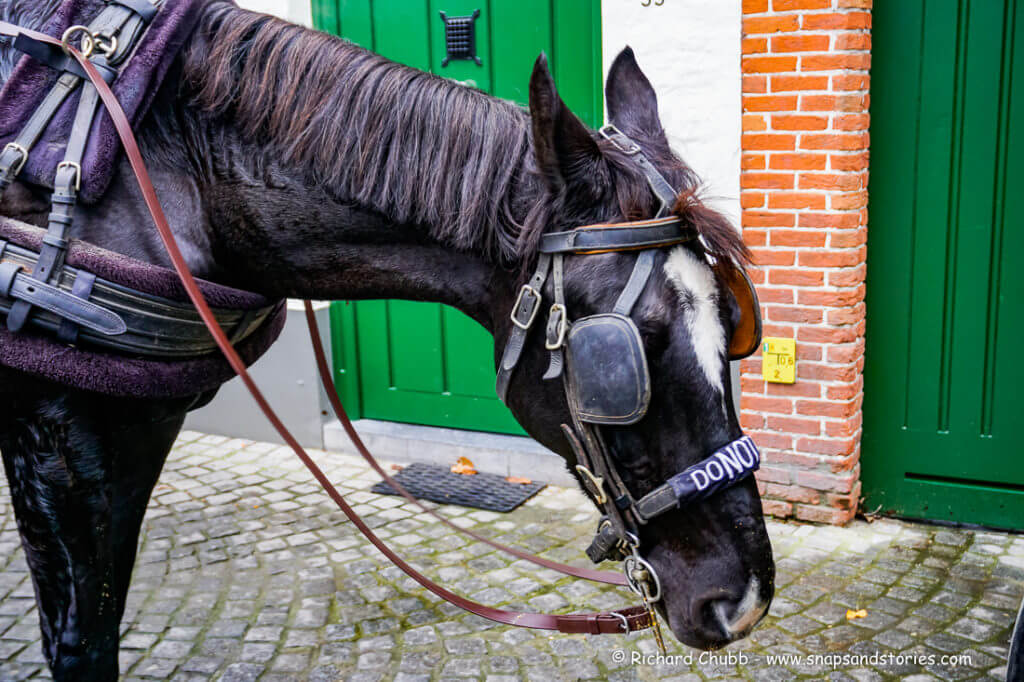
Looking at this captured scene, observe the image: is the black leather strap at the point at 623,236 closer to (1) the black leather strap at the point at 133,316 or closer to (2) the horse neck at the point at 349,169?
(2) the horse neck at the point at 349,169

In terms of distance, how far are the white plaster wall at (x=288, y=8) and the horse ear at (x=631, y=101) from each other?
345cm

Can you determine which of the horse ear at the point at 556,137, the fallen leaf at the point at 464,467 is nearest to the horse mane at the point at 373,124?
the horse ear at the point at 556,137

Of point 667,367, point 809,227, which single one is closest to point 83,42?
point 667,367

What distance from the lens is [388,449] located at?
5.34 meters

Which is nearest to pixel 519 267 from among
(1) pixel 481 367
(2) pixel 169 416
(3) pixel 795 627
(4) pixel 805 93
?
(2) pixel 169 416

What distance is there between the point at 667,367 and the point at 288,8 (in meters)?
4.20

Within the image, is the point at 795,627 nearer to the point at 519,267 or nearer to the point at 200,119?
the point at 519,267

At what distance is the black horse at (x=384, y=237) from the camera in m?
1.77

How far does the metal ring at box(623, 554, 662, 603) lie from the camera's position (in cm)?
185

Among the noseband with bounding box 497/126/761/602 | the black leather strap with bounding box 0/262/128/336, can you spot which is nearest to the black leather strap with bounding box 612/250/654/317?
the noseband with bounding box 497/126/761/602

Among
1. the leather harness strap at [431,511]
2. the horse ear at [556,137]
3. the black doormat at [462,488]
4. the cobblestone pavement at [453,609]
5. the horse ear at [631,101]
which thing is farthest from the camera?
the black doormat at [462,488]

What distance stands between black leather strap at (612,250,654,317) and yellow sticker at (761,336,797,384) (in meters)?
2.51

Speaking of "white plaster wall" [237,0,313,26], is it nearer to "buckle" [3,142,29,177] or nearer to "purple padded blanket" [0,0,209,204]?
"purple padded blanket" [0,0,209,204]

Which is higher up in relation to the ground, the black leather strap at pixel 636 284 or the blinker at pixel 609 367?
the black leather strap at pixel 636 284
